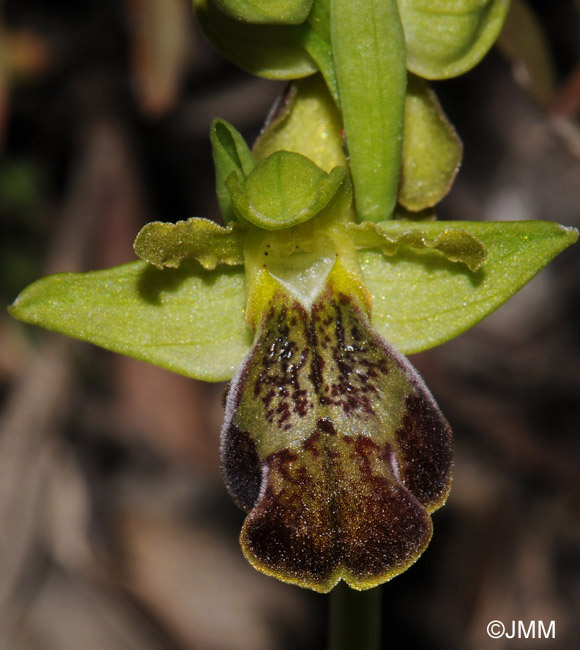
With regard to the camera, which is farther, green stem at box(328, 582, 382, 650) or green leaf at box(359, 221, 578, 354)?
green stem at box(328, 582, 382, 650)

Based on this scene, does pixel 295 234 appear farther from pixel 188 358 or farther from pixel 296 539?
pixel 296 539

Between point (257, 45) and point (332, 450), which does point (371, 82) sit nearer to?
point (257, 45)

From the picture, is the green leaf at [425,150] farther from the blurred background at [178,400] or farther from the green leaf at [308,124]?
the blurred background at [178,400]

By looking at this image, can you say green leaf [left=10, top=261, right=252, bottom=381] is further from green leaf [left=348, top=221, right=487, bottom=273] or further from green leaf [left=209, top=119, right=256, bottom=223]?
green leaf [left=348, top=221, right=487, bottom=273]

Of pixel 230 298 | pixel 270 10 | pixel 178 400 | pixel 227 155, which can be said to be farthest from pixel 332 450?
pixel 178 400

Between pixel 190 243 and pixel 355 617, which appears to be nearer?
pixel 190 243

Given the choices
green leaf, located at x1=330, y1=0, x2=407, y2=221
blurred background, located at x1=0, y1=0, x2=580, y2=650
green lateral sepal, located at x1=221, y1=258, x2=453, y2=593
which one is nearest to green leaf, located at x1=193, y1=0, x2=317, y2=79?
green leaf, located at x1=330, y1=0, x2=407, y2=221
